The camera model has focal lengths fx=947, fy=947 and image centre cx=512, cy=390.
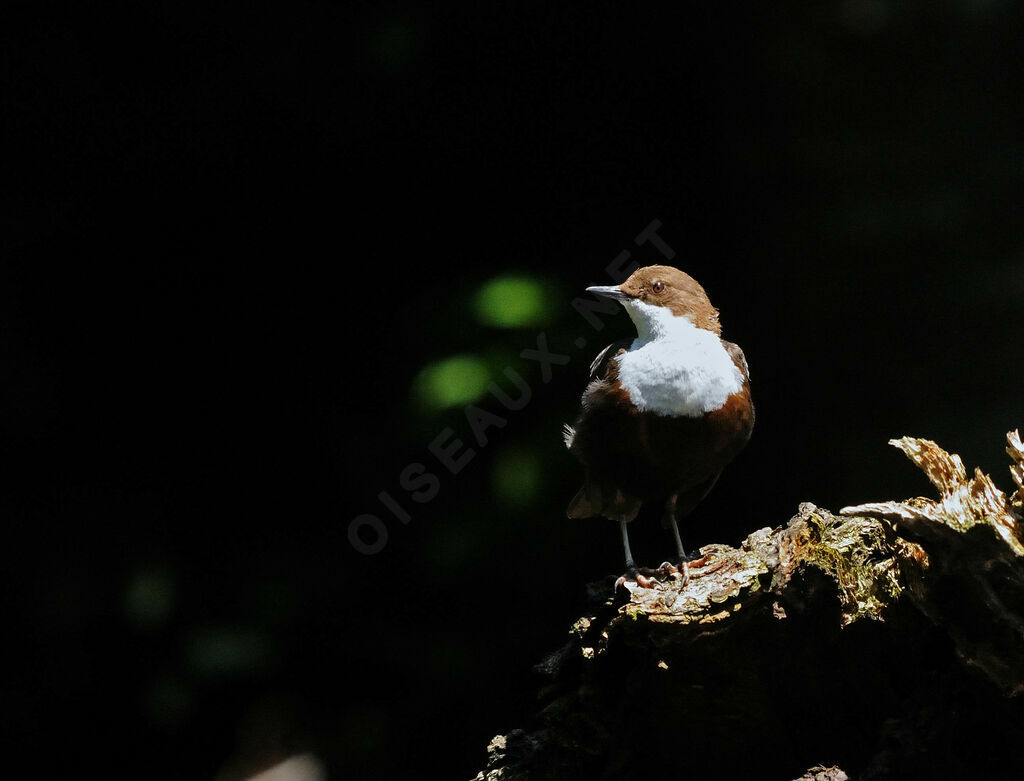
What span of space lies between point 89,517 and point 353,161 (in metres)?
1.50

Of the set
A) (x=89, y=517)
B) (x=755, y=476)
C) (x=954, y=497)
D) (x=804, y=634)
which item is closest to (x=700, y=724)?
(x=804, y=634)

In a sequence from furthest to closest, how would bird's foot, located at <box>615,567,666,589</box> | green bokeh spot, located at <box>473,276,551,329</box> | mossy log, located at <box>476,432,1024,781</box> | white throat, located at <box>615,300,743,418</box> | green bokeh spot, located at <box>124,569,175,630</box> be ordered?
green bokeh spot, located at <box>124,569,175,630</box>, green bokeh spot, located at <box>473,276,551,329</box>, white throat, located at <box>615,300,743,418</box>, bird's foot, located at <box>615,567,666,589</box>, mossy log, located at <box>476,432,1024,781</box>

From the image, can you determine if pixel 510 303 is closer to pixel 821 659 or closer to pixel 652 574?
pixel 652 574

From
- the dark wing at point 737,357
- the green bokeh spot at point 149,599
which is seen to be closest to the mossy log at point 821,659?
the dark wing at point 737,357

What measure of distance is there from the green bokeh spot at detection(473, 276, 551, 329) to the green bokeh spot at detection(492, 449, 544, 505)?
0.45m

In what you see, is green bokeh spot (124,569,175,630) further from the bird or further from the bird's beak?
the bird's beak

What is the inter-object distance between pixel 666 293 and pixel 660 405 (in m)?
0.42

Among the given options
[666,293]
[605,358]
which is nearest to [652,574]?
[605,358]

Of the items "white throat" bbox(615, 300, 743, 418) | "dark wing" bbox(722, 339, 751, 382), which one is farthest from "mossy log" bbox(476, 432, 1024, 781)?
"dark wing" bbox(722, 339, 751, 382)

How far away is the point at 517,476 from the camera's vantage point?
3.06 m

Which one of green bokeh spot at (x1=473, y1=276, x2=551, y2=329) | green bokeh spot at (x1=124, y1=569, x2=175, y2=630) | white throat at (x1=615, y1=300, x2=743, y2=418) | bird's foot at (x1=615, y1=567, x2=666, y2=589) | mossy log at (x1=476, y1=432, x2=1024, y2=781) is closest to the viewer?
mossy log at (x1=476, y1=432, x2=1024, y2=781)

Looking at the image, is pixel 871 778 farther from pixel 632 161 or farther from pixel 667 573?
pixel 632 161

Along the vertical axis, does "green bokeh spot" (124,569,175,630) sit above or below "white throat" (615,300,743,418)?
above

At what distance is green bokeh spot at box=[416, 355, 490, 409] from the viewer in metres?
2.82
